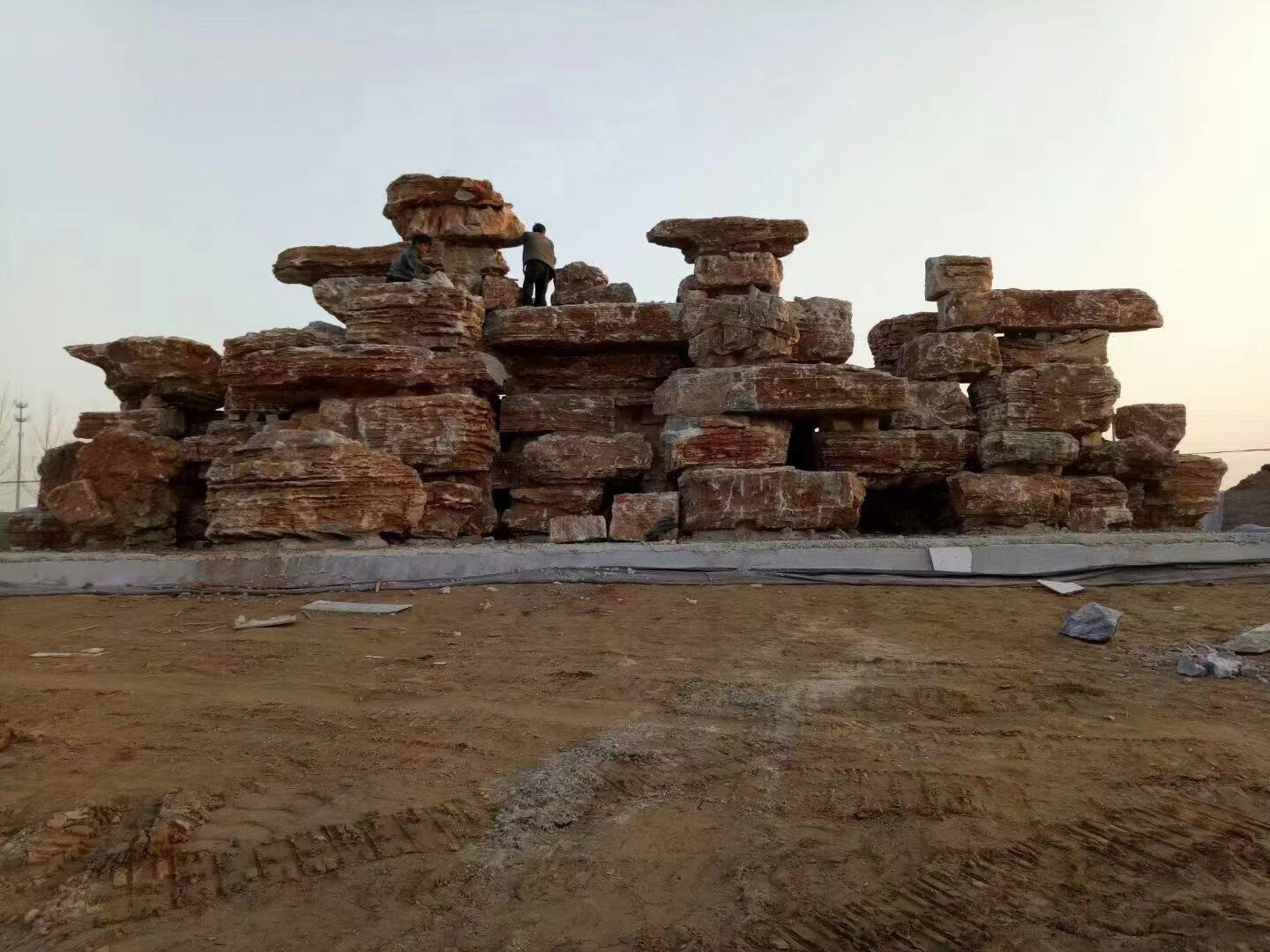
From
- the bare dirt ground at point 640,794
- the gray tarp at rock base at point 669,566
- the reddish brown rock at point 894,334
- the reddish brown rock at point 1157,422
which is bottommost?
the bare dirt ground at point 640,794

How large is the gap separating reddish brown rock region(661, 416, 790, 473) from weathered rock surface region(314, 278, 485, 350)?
232cm

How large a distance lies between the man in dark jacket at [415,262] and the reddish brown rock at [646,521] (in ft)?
10.4

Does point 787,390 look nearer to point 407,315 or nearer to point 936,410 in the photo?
point 936,410

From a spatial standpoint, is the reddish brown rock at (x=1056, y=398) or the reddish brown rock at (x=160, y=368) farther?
the reddish brown rock at (x=160, y=368)

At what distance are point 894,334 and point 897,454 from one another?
2120 mm

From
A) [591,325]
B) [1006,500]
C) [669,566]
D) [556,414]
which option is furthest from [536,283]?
[1006,500]

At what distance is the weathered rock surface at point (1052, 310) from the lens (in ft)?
25.9

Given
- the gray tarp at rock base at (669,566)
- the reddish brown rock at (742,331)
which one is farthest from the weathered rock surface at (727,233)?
the gray tarp at rock base at (669,566)

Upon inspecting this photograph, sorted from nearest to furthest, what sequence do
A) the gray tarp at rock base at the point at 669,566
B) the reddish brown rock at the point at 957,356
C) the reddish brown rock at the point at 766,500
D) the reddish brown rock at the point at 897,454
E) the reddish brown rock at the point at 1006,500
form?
the gray tarp at rock base at the point at 669,566
the reddish brown rock at the point at 766,500
the reddish brown rock at the point at 1006,500
the reddish brown rock at the point at 897,454
the reddish brown rock at the point at 957,356

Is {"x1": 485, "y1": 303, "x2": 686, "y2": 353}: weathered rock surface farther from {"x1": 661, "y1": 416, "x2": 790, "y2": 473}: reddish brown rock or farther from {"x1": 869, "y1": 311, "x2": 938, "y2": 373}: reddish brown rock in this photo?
{"x1": 869, "y1": 311, "x2": 938, "y2": 373}: reddish brown rock

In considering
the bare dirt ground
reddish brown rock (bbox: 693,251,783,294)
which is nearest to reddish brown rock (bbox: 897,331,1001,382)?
reddish brown rock (bbox: 693,251,783,294)

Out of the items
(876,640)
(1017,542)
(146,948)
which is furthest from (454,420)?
(146,948)

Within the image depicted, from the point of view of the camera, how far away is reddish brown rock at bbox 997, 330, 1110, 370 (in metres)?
8.03

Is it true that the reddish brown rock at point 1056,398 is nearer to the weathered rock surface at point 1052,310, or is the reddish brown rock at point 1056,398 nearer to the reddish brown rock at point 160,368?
the weathered rock surface at point 1052,310
